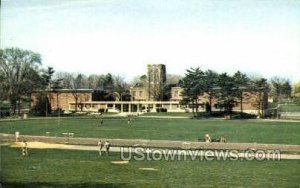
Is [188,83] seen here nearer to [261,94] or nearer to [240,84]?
[240,84]

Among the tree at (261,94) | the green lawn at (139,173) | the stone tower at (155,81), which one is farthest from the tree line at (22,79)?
the green lawn at (139,173)

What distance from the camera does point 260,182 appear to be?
61.4 ft

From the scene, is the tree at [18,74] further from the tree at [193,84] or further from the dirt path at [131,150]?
the dirt path at [131,150]

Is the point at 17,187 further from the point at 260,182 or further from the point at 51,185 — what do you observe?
the point at 260,182

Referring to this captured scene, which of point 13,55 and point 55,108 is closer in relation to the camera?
point 13,55

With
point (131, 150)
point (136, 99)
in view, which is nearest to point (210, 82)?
point (136, 99)

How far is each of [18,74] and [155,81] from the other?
1331 inches

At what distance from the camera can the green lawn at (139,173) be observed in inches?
741

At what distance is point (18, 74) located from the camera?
6938 cm

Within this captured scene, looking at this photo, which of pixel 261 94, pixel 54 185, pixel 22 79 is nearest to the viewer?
pixel 54 185

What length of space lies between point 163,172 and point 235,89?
43952 millimetres

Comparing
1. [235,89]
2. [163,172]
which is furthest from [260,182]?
[235,89]

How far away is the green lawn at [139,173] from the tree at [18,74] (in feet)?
109

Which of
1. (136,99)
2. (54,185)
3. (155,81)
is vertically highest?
(155,81)
